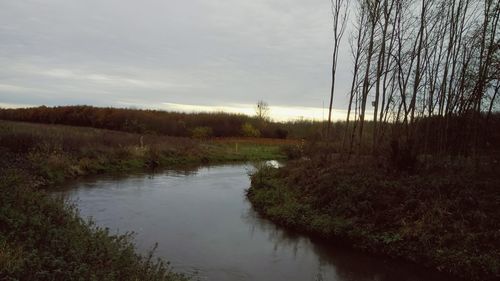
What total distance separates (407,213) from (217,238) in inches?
226

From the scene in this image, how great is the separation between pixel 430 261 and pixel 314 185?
20.6ft

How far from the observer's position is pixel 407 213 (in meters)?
11.8

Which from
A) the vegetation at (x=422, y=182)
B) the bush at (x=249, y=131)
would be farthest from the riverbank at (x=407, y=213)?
the bush at (x=249, y=131)

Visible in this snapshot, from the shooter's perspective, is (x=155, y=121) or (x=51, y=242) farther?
(x=155, y=121)

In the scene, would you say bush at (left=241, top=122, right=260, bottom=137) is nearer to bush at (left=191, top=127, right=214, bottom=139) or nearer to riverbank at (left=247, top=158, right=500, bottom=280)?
bush at (left=191, top=127, right=214, bottom=139)

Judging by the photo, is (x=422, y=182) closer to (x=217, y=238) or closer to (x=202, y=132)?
(x=217, y=238)

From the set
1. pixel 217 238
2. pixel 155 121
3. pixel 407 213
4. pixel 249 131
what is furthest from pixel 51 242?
pixel 249 131

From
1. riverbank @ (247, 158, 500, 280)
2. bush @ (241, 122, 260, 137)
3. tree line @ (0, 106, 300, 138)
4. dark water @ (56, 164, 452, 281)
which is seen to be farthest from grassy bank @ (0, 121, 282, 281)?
bush @ (241, 122, 260, 137)

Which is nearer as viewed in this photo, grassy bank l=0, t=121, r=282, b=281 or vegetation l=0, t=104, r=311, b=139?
grassy bank l=0, t=121, r=282, b=281

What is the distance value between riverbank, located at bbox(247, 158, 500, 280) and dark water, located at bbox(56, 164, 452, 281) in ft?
1.99

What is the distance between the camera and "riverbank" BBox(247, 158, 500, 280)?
992 centimetres

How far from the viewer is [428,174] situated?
14000 mm

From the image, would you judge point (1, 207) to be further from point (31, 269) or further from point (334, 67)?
point (334, 67)

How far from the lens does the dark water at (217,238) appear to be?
380 inches
